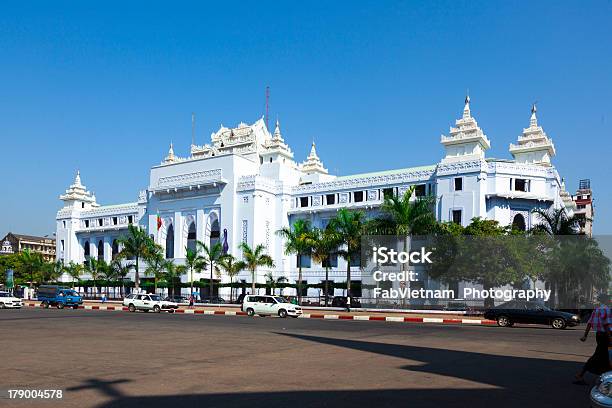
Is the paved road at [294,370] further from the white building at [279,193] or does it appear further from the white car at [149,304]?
the white building at [279,193]

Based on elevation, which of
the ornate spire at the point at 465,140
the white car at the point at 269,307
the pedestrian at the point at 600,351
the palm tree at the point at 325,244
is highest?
the ornate spire at the point at 465,140

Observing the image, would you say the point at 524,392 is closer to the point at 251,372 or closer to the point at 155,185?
the point at 251,372

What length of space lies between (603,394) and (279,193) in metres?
60.5

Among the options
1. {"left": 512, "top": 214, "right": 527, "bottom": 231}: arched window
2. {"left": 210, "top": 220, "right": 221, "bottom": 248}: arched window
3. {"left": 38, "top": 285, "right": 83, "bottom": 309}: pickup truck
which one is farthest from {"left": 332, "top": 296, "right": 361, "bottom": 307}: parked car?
{"left": 210, "top": 220, "right": 221, "bottom": 248}: arched window

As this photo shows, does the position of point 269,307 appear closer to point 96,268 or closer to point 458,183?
point 458,183

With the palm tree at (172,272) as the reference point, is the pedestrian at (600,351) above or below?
above

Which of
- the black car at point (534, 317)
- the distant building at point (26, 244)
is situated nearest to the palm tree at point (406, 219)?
the black car at point (534, 317)

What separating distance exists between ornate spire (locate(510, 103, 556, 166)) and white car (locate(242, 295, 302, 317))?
36356 millimetres

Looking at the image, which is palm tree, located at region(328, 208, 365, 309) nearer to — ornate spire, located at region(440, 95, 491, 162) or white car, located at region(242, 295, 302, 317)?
white car, located at region(242, 295, 302, 317)

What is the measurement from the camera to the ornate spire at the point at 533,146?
59.5 meters

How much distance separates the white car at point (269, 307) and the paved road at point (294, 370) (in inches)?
601

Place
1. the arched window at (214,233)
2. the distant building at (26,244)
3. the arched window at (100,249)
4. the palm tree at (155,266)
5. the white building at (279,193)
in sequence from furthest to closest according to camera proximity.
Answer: the distant building at (26,244) < the arched window at (100,249) < the arched window at (214,233) < the palm tree at (155,266) < the white building at (279,193)

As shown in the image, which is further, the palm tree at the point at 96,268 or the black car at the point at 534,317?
the palm tree at the point at 96,268

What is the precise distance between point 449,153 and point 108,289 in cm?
4951
